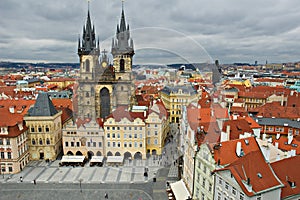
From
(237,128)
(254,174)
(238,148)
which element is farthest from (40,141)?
(254,174)

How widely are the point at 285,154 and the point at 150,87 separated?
3380 cm

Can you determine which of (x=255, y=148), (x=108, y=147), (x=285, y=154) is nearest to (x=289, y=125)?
(x=285, y=154)

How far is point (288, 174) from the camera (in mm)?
15820

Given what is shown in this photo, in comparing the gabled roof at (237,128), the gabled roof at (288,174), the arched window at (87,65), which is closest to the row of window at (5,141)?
the arched window at (87,65)

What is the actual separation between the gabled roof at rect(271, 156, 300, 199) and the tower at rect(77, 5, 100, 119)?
2872 centimetres

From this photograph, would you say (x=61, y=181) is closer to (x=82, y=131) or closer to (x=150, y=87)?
(x=82, y=131)

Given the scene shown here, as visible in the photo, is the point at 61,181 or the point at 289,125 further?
the point at 289,125

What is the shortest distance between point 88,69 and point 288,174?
33.5m

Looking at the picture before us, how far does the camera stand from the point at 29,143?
3031 centimetres

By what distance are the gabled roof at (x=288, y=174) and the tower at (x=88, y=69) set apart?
1131 inches

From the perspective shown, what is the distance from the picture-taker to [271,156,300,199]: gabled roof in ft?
49.5

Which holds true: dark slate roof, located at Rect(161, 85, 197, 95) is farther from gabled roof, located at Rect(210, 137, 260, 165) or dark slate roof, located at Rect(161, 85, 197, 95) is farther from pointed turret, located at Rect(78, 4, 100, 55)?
gabled roof, located at Rect(210, 137, 260, 165)

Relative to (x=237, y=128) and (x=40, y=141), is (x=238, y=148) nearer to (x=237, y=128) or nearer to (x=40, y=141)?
(x=237, y=128)

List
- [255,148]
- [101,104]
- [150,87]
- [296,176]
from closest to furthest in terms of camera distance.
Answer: [296,176] < [255,148] < [101,104] < [150,87]
